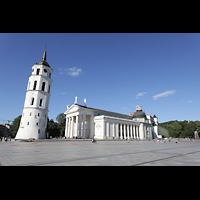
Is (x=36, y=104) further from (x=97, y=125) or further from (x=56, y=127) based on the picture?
(x=56, y=127)

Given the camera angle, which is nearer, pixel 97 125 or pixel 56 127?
pixel 97 125

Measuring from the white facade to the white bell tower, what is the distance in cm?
1682

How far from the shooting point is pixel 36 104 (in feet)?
124

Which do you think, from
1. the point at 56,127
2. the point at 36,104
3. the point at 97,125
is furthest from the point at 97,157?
the point at 56,127

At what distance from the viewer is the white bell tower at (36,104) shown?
35.9 metres

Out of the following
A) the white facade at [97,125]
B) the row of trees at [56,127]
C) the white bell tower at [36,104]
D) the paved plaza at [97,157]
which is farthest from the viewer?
the row of trees at [56,127]

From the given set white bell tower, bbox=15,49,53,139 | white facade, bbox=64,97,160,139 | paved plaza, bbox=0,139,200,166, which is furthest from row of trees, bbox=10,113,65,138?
paved plaza, bbox=0,139,200,166

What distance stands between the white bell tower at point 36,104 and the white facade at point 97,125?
16.8 m

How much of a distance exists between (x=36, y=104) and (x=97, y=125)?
26.7 m

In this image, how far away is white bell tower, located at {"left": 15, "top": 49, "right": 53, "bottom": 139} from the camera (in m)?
35.9

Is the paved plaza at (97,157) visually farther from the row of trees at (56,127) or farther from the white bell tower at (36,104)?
the row of trees at (56,127)

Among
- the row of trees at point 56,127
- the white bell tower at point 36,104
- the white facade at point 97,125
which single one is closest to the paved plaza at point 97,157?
the white bell tower at point 36,104

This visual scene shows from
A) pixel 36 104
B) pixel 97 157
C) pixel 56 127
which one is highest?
pixel 36 104

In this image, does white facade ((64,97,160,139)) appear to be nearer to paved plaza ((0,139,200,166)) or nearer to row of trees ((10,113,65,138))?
row of trees ((10,113,65,138))
